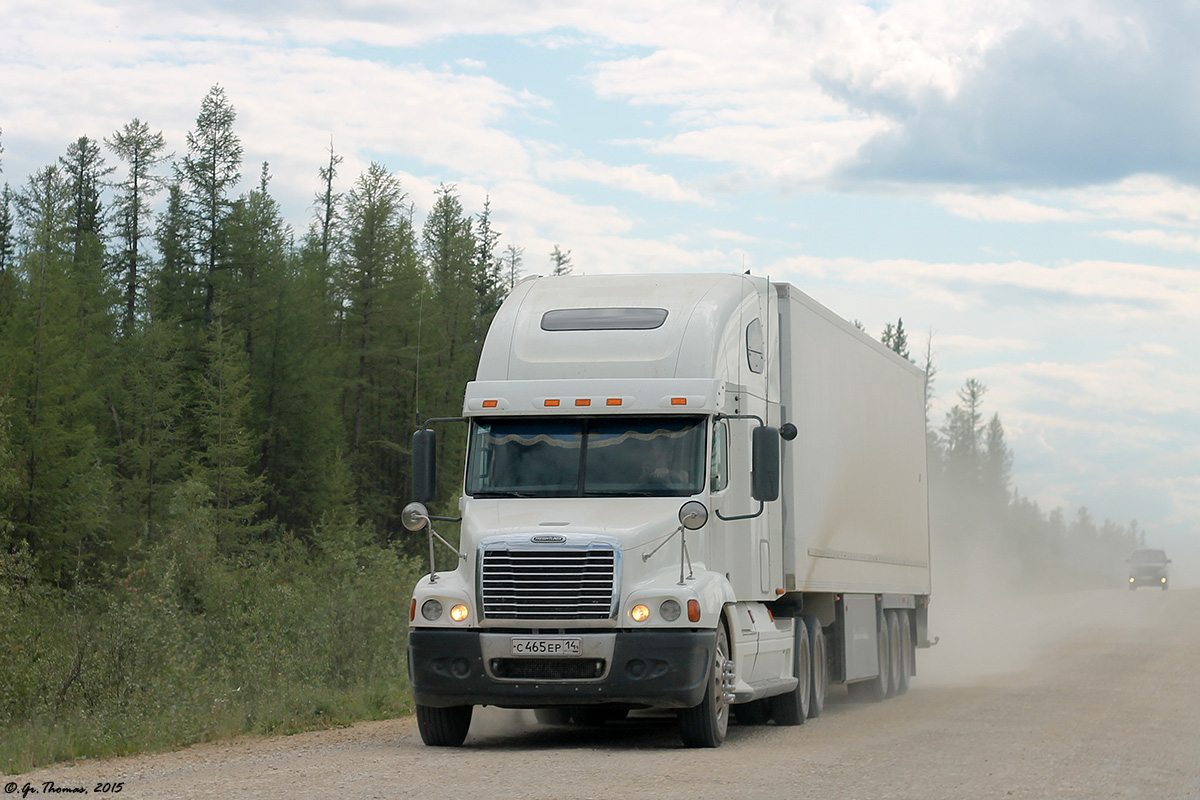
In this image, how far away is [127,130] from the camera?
6412 cm

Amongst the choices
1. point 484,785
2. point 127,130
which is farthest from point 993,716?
point 127,130

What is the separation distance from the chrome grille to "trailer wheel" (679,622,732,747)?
3.58ft

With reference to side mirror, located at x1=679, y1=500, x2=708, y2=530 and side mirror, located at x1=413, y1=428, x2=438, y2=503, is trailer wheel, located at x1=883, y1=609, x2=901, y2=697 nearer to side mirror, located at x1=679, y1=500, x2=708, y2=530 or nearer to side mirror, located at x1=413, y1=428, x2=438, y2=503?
side mirror, located at x1=679, y1=500, x2=708, y2=530

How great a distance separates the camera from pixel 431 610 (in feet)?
39.3

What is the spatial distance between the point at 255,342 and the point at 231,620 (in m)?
42.5

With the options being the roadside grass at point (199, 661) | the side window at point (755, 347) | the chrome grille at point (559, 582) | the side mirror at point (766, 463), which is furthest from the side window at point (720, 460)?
the roadside grass at point (199, 661)

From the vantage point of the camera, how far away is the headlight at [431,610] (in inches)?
471

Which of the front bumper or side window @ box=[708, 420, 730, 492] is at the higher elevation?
side window @ box=[708, 420, 730, 492]

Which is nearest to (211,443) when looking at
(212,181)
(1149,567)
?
(212,181)

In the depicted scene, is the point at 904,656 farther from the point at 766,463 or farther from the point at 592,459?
the point at 592,459

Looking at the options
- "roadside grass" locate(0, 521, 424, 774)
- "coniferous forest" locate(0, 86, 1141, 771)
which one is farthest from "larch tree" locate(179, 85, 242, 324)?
"roadside grass" locate(0, 521, 424, 774)

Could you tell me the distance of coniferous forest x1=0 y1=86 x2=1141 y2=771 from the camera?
1596 centimetres

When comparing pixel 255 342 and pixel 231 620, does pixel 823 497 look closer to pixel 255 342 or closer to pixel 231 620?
pixel 231 620

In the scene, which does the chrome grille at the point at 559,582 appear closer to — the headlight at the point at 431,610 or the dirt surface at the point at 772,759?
the headlight at the point at 431,610
